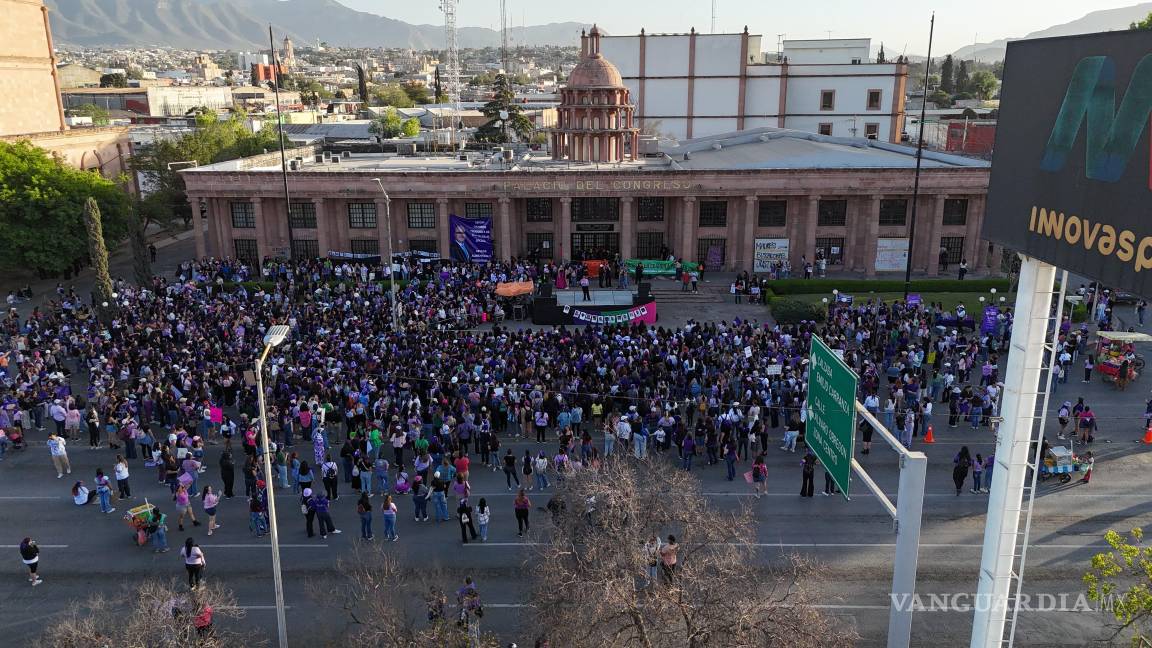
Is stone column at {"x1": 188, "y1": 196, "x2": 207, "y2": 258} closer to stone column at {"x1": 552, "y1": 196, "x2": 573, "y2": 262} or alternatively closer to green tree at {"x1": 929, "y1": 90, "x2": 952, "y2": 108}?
stone column at {"x1": 552, "y1": 196, "x2": 573, "y2": 262}

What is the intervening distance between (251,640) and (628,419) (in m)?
11.6

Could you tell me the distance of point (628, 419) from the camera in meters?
24.6

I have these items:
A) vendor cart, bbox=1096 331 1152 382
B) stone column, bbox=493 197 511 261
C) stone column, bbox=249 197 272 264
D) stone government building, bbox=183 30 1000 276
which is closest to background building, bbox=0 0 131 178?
stone government building, bbox=183 30 1000 276

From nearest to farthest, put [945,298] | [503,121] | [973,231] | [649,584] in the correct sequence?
[649,584] < [945,298] < [973,231] < [503,121]

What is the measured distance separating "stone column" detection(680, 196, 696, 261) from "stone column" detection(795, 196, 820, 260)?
6.37 meters

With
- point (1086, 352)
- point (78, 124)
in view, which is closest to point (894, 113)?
point (1086, 352)

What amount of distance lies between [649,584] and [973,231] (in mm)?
41820

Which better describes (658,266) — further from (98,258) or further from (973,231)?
(98,258)

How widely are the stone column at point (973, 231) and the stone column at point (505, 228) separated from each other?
26042mm

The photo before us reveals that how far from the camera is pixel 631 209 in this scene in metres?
48.1

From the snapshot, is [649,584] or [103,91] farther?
[103,91]

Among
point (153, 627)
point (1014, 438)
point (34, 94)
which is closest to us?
point (1014, 438)

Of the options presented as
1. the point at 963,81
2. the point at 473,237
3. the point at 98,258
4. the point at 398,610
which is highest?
the point at 963,81

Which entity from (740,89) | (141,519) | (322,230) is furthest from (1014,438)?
(740,89)
